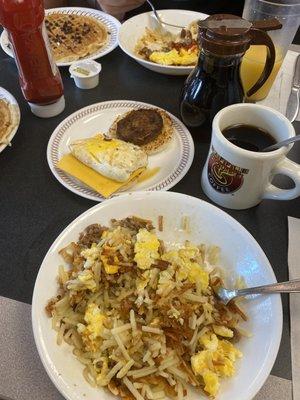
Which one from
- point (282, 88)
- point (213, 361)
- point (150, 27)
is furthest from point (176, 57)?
point (213, 361)

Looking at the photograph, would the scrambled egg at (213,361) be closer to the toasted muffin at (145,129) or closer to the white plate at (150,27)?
the toasted muffin at (145,129)

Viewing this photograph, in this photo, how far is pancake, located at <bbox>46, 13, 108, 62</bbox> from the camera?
1465mm

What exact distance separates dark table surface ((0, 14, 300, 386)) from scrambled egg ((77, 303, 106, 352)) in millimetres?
196

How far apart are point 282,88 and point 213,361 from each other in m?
1.06

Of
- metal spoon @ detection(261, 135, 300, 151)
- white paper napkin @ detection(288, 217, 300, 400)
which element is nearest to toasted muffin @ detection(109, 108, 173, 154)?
metal spoon @ detection(261, 135, 300, 151)

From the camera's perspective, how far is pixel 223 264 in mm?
859

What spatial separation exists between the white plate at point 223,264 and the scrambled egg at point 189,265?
0.24ft

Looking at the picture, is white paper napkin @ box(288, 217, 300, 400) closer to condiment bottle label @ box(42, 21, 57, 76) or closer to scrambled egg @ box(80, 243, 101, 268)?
scrambled egg @ box(80, 243, 101, 268)

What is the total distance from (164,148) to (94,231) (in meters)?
0.42

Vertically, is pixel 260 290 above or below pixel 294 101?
below

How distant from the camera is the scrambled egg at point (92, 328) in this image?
710 mm

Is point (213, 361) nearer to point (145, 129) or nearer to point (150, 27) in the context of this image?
point (145, 129)

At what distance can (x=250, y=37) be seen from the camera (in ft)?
3.04

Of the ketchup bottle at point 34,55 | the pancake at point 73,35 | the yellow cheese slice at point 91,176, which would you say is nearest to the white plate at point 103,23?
the pancake at point 73,35
